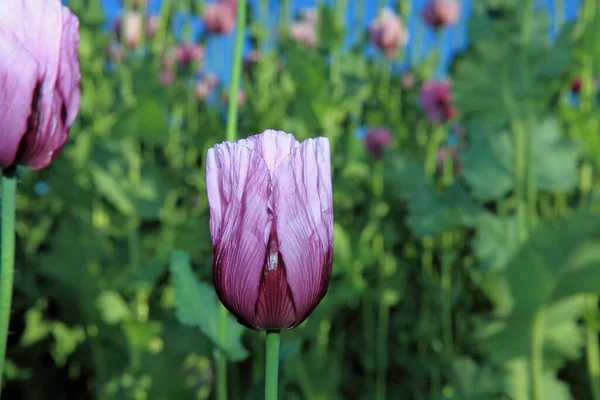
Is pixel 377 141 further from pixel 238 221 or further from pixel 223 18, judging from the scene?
pixel 238 221

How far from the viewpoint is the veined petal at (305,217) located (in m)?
0.26

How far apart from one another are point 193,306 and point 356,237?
1.71ft

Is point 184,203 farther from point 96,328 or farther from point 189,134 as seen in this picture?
point 96,328

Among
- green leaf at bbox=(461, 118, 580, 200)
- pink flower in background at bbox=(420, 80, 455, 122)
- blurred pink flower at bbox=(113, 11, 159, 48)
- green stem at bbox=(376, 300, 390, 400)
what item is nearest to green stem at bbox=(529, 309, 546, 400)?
green leaf at bbox=(461, 118, 580, 200)

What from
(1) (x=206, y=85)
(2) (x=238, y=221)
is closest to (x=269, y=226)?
(2) (x=238, y=221)

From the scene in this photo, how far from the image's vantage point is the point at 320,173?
0.26 meters

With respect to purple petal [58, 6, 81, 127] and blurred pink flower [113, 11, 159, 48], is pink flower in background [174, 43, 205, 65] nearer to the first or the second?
blurred pink flower [113, 11, 159, 48]

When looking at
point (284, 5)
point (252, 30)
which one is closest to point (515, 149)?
point (252, 30)

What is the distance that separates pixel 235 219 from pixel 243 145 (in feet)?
0.10

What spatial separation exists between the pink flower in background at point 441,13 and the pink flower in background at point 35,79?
142 cm

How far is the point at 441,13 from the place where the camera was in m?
1.62

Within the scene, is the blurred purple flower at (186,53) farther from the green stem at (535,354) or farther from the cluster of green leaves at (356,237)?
the green stem at (535,354)

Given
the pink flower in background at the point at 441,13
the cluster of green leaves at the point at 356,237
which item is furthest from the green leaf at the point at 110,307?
the pink flower in background at the point at 441,13

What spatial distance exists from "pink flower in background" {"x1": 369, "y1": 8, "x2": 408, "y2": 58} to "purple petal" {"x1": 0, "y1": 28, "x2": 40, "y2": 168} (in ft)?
4.21
